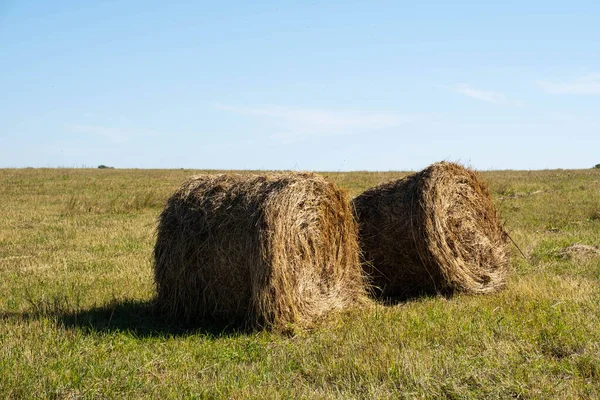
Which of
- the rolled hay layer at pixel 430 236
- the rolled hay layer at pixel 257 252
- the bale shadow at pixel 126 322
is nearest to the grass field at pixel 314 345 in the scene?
the bale shadow at pixel 126 322

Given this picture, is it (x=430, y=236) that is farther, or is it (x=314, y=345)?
(x=430, y=236)

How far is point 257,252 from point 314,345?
1202 mm

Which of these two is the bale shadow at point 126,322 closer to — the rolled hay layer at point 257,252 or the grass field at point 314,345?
the grass field at point 314,345

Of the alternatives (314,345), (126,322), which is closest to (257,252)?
(314,345)

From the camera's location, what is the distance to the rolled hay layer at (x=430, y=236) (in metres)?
8.94

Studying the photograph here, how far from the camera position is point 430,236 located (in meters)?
8.84

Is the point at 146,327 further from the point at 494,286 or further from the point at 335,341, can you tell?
the point at 494,286

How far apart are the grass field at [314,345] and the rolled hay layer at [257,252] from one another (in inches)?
12.2

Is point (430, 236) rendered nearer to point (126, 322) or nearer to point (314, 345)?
point (314, 345)

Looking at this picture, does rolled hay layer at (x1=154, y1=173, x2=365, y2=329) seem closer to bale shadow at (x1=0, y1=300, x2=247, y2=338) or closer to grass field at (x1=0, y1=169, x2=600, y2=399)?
bale shadow at (x1=0, y1=300, x2=247, y2=338)

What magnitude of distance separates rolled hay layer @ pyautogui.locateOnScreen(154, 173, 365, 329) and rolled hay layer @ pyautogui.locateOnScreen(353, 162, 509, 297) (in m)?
0.82

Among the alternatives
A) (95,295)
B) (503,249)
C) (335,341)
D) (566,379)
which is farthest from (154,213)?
(566,379)

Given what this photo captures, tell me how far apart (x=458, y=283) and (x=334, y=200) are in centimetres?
225

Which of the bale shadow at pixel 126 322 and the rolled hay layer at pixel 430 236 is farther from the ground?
the rolled hay layer at pixel 430 236
